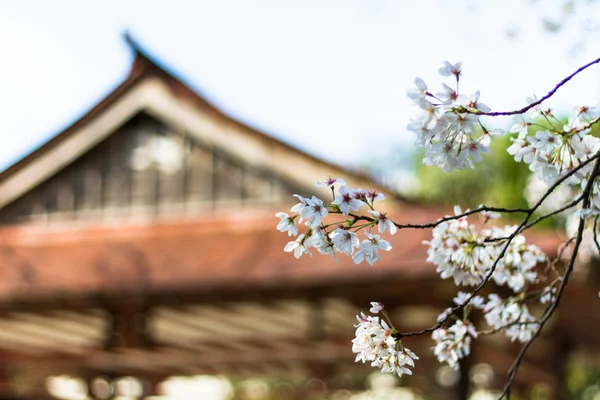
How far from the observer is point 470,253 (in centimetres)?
181

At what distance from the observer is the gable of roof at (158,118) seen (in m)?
6.77

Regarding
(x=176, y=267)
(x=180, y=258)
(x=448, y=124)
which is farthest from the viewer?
(x=180, y=258)

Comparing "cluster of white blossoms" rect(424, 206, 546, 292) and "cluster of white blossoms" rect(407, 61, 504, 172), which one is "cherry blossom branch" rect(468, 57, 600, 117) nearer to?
"cluster of white blossoms" rect(407, 61, 504, 172)

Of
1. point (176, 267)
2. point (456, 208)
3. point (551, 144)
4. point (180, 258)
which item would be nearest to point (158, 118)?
point (180, 258)

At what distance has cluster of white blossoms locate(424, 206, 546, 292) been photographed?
1.80 meters

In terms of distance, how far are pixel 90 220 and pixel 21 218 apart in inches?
32.2

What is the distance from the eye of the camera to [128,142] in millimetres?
7289

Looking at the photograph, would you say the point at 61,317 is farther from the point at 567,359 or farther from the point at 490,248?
the point at 490,248

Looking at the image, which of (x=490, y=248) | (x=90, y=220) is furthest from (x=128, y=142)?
(x=490, y=248)

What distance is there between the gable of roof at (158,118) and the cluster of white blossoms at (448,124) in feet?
16.3

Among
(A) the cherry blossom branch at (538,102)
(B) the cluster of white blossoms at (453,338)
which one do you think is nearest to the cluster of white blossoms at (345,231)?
(A) the cherry blossom branch at (538,102)

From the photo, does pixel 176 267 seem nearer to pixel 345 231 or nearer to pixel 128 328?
pixel 128 328

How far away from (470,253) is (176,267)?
424 cm

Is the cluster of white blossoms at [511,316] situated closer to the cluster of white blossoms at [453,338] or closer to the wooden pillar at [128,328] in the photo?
the cluster of white blossoms at [453,338]
